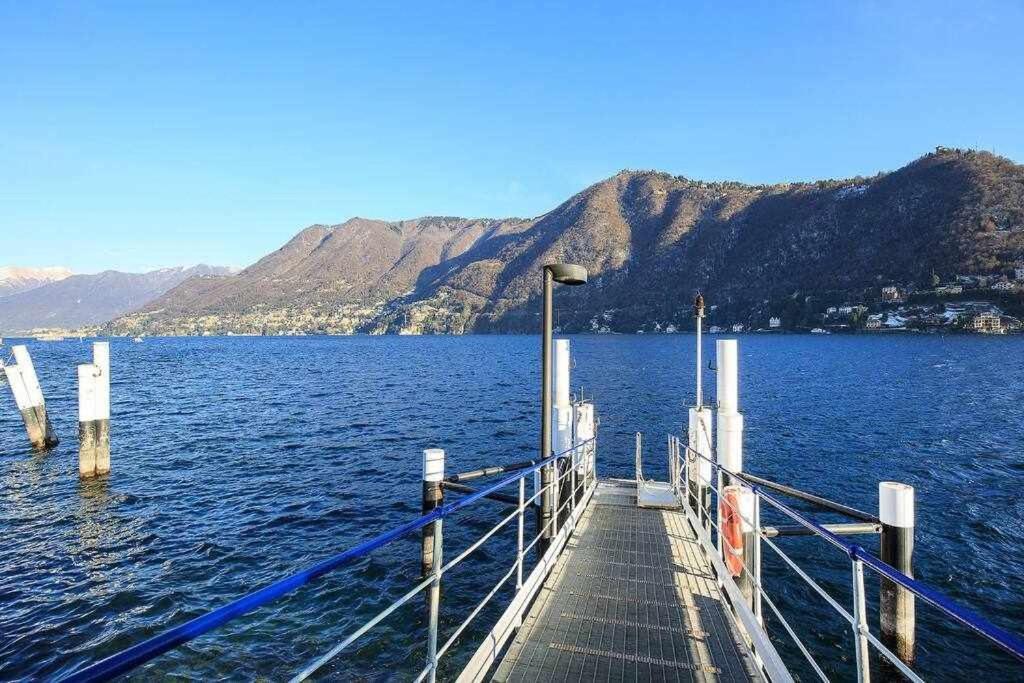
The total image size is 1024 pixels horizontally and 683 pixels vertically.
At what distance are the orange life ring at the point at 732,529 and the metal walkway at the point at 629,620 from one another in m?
0.41

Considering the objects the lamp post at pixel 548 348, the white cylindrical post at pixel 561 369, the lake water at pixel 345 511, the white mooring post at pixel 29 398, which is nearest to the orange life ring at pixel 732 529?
the lake water at pixel 345 511

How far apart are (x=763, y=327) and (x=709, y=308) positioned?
18.6 metres

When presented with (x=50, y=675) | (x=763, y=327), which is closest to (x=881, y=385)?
(x=50, y=675)

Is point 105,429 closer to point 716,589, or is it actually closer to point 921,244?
point 716,589

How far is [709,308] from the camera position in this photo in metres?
177

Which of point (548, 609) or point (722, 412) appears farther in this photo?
point (722, 412)

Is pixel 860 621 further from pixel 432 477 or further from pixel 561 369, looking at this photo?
pixel 561 369

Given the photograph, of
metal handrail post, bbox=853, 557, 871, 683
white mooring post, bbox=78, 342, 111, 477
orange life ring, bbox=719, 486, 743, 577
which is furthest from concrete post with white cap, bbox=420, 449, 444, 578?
white mooring post, bbox=78, 342, 111, 477

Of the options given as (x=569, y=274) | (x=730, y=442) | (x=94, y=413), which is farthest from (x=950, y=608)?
(x=94, y=413)

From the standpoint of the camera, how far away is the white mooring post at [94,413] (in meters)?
17.2

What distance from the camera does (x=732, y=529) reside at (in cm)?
786

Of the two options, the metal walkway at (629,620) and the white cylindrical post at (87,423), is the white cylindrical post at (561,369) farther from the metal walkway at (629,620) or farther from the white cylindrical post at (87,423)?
the white cylindrical post at (87,423)

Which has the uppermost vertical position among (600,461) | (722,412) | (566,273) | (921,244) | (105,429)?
(921,244)

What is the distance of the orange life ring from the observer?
7.41 metres
